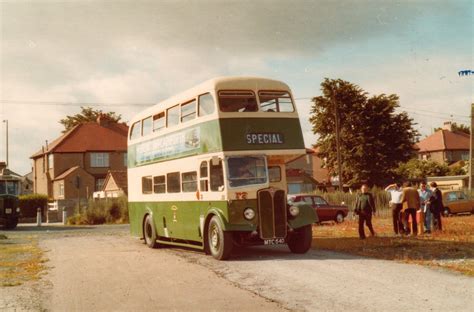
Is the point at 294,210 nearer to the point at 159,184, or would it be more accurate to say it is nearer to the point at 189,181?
the point at 189,181

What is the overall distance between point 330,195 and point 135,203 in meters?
22.0

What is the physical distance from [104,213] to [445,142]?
62.7m

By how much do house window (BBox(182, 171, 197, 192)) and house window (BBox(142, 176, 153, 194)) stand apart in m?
3.09

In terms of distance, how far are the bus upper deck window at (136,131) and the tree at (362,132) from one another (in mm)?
36330

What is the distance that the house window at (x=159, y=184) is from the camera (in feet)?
58.1

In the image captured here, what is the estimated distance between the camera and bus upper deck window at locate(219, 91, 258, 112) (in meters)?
14.3

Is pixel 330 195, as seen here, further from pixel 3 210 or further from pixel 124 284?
pixel 124 284

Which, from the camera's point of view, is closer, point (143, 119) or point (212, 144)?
point (212, 144)

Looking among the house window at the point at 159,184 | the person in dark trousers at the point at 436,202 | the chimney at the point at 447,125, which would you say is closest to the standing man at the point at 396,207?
the person in dark trousers at the point at 436,202

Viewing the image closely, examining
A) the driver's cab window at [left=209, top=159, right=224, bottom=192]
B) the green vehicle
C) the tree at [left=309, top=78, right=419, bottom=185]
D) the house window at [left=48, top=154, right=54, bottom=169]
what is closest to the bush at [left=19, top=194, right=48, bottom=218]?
the house window at [left=48, top=154, right=54, bottom=169]

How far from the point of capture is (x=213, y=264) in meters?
13.3

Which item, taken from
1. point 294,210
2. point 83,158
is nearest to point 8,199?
point 294,210

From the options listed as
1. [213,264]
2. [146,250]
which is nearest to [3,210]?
[146,250]

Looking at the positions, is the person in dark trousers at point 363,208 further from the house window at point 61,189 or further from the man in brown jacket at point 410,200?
the house window at point 61,189
